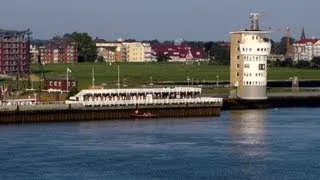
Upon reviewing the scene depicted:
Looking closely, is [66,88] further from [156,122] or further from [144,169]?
[144,169]

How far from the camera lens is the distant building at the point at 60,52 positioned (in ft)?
419

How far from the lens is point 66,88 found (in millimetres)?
58031

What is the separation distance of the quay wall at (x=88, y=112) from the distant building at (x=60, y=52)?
76.7 meters

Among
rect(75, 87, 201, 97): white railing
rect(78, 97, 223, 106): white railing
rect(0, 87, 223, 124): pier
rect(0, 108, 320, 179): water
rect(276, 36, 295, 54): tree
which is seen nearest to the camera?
rect(0, 108, 320, 179): water

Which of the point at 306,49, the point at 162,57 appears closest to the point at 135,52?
the point at 162,57

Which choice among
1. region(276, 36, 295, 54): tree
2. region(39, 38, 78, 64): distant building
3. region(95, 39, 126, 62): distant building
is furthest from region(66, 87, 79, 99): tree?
region(276, 36, 295, 54): tree

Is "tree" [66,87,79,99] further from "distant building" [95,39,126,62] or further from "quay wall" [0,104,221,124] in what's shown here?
"distant building" [95,39,126,62]

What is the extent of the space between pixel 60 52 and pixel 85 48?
435cm

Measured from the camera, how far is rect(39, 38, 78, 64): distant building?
128 metres

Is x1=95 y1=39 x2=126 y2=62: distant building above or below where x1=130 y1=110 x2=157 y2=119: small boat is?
above

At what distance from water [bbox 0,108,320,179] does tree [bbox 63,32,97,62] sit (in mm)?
85199

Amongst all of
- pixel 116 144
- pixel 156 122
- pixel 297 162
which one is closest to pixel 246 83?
pixel 156 122

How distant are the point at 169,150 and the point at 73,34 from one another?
10265 centimetres

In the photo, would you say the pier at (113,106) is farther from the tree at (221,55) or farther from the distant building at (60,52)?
the distant building at (60,52)
